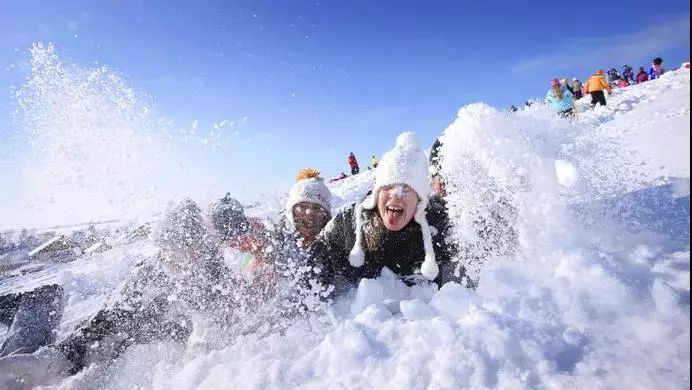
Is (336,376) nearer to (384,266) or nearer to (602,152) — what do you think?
(384,266)

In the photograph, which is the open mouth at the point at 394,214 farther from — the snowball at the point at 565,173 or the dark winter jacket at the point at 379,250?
the snowball at the point at 565,173

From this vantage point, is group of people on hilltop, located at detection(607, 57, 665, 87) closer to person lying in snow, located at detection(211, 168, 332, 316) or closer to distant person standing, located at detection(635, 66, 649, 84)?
distant person standing, located at detection(635, 66, 649, 84)

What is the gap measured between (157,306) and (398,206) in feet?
7.23

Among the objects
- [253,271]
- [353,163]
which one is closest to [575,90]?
[353,163]

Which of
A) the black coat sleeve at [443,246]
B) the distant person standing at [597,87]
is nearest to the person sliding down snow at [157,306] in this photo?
the black coat sleeve at [443,246]

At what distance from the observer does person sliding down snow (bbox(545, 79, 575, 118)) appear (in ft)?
35.2

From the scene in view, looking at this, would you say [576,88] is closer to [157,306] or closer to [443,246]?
[443,246]

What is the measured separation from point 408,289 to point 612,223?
127cm

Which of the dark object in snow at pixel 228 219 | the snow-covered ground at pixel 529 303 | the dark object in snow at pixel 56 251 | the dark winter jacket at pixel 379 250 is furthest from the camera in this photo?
the dark object in snow at pixel 56 251

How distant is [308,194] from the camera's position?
409cm

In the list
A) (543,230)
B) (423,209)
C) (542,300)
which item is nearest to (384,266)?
(423,209)

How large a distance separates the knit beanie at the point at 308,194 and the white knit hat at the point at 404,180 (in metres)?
1.09

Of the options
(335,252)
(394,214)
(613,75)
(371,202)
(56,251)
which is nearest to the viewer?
(394,214)

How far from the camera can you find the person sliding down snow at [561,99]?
422 inches
